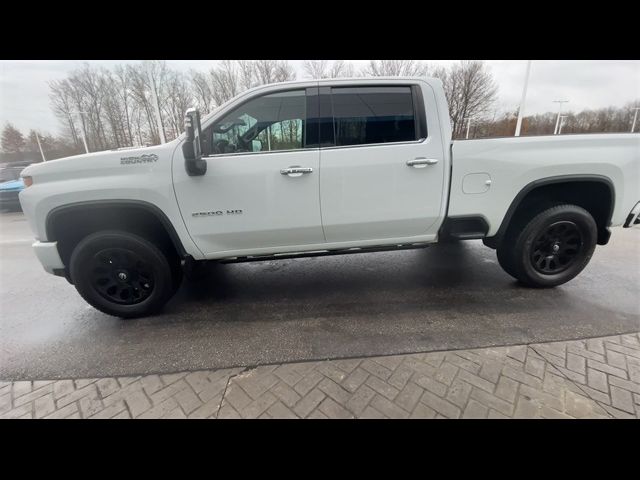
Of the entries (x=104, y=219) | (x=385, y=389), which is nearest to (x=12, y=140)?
(x=104, y=219)

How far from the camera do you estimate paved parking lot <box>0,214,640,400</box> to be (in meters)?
2.64

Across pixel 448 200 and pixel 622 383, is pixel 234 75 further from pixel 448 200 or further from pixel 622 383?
pixel 622 383

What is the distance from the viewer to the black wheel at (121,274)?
9.71ft

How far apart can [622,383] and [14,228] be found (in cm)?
1173

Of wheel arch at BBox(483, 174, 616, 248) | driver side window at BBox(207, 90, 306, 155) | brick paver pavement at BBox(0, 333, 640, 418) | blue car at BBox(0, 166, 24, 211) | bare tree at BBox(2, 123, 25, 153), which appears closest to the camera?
brick paver pavement at BBox(0, 333, 640, 418)

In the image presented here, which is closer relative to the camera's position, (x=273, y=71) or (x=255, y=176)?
(x=255, y=176)

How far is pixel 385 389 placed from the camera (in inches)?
86.0

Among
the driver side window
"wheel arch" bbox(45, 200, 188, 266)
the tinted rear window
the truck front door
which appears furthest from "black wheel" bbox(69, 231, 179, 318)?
the tinted rear window

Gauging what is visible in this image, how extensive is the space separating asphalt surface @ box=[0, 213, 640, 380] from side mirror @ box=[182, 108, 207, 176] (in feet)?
5.01

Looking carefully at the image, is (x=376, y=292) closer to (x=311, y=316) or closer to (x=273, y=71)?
(x=311, y=316)

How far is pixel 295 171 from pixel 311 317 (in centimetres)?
146

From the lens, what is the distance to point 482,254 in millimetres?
4652

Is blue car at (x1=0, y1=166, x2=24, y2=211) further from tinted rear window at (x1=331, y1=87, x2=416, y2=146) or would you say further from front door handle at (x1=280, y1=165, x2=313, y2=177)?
tinted rear window at (x1=331, y1=87, x2=416, y2=146)

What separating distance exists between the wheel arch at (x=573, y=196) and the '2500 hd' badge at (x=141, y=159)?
3475 mm
